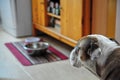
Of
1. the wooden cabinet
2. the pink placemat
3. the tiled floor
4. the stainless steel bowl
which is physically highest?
the wooden cabinet

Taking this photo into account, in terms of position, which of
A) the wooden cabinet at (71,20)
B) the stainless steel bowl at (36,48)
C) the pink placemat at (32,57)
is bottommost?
the pink placemat at (32,57)

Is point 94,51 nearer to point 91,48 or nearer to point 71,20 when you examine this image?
point 91,48

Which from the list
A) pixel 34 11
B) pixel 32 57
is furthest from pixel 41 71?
pixel 34 11

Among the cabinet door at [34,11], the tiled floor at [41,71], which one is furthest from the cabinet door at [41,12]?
the tiled floor at [41,71]

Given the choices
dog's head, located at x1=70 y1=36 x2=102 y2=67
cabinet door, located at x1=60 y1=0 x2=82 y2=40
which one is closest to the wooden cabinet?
cabinet door, located at x1=60 y1=0 x2=82 y2=40

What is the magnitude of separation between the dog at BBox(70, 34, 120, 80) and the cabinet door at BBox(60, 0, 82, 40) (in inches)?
70.4

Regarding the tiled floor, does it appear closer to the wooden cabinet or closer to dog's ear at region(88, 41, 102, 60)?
the wooden cabinet

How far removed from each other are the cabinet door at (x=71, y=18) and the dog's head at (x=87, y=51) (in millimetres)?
1758

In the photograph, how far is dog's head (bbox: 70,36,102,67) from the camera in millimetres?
920

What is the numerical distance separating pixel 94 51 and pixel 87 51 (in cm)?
4

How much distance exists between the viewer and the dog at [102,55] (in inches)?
32.7

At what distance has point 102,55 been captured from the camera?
0.88m

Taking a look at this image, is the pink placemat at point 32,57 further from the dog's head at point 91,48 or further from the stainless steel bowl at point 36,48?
the dog's head at point 91,48

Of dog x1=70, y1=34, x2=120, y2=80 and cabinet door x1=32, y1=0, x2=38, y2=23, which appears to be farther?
cabinet door x1=32, y1=0, x2=38, y2=23
